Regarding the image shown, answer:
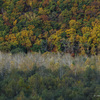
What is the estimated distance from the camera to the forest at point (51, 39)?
28003mm

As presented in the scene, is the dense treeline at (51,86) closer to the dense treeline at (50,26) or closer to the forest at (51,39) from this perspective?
the forest at (51,39)

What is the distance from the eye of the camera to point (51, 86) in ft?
73.9

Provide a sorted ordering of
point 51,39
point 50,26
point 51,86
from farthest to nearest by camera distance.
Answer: point 50,26 → point 51,39 → point 51,86

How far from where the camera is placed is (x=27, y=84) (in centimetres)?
2269

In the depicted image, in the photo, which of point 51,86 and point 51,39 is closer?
point 51,86

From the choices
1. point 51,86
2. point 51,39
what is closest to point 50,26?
point 51,39

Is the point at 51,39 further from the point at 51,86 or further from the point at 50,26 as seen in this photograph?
the point at 51,86

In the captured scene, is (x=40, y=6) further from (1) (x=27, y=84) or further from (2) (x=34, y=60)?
(1) (x=27, y=84)

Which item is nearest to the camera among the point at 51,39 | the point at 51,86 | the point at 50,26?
the point at 51,86

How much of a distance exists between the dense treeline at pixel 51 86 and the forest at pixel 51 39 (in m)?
0.13

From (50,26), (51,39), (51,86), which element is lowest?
(51,86)

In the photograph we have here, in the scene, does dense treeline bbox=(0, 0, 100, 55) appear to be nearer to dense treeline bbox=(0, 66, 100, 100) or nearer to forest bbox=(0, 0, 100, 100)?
forest bbox=(0, 0, 100, 100)

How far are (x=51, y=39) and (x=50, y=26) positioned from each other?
16.1 ft

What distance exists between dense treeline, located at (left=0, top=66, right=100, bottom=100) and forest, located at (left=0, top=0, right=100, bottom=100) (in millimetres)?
134
